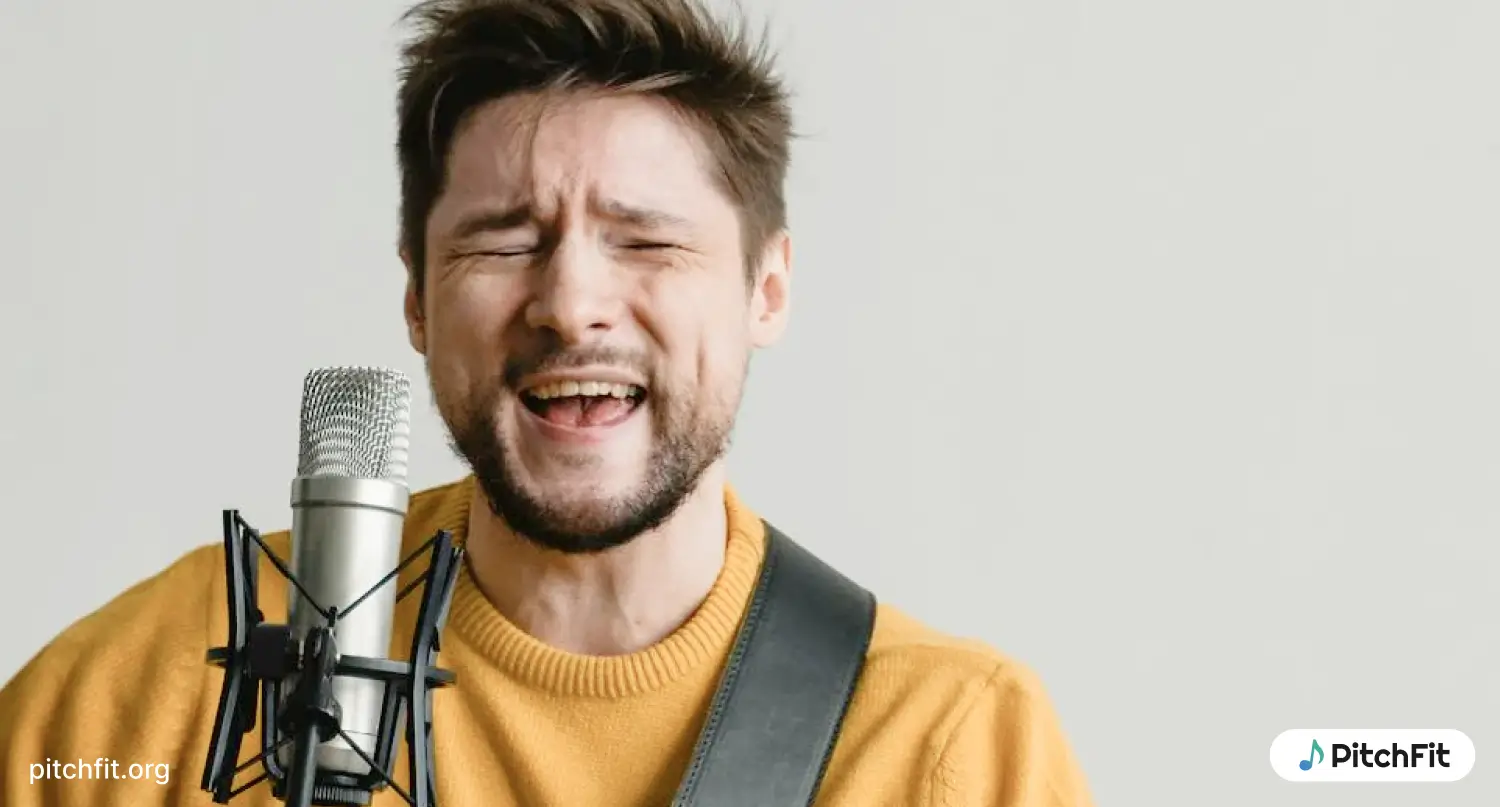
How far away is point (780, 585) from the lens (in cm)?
216

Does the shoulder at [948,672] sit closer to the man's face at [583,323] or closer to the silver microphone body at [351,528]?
the man's face at [583,323]

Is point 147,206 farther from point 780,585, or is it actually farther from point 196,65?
point 780,585

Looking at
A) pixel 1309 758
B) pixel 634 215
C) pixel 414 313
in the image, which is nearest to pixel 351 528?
pixel 634 215

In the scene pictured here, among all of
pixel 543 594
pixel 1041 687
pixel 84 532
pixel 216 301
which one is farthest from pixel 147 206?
pixel 1041 687

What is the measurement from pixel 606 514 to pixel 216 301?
104 centimetres

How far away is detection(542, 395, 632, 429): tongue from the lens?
2.01 meters

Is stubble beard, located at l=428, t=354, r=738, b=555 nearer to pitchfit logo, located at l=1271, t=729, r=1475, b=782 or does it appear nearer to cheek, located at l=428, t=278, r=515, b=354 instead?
cheek, located at l=428, t=278, r=515, b=354

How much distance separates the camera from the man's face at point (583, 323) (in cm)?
199

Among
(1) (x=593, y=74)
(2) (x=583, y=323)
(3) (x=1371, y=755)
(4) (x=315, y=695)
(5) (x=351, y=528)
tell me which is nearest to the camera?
(4) (x=315, y=695)

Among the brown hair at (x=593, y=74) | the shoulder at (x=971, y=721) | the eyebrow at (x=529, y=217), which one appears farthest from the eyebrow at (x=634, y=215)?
the shoulder at (x=971, y=721)

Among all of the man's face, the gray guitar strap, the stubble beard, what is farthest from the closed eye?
the gray guitar strap

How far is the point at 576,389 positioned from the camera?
6.51 feet

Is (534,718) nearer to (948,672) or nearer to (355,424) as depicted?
(948,672)

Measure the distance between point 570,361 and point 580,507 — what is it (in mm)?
148
